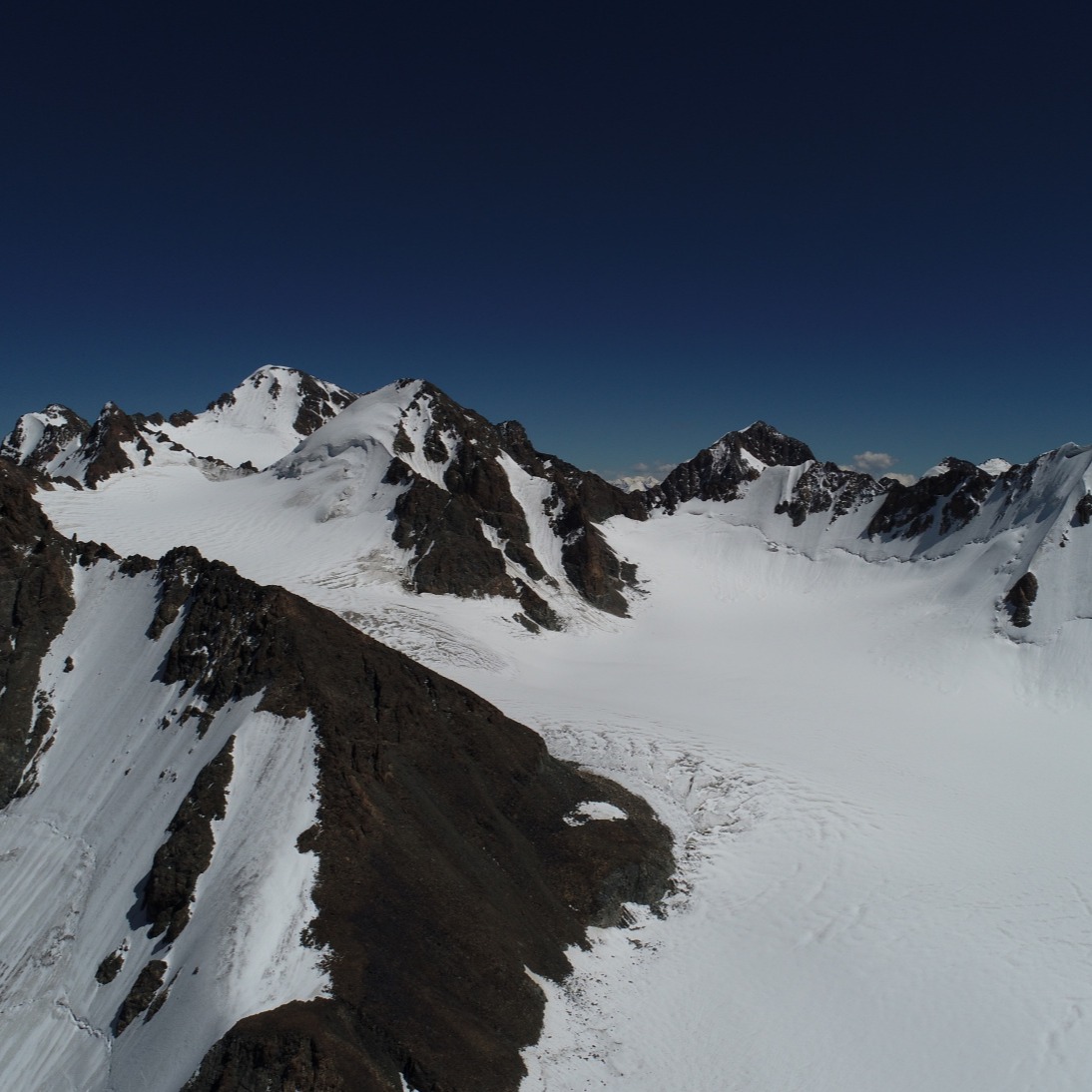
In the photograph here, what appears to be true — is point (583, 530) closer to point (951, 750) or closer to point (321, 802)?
point (951, 750)

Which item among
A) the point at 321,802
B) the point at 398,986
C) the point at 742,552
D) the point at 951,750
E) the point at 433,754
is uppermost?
the point at 742,552

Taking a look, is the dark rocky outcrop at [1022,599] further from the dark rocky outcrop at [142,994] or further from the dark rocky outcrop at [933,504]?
the dark rocky outcrop at [142,994]

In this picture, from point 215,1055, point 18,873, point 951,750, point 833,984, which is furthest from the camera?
point 951,750

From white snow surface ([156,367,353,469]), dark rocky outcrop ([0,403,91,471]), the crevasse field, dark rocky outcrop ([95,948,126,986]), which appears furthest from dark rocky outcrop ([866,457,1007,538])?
dark rocky outcrop ([0,403,91,471])

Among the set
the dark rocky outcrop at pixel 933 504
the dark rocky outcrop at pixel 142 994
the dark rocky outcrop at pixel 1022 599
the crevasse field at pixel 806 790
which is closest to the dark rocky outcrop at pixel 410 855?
the crevasse field at pixel 806 790

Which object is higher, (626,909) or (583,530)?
(583,530)

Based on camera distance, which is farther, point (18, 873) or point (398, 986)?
point (18, 873)

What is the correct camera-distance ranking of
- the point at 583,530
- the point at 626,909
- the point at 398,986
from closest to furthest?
the point at 398,986, the point at 626,909, the point at 583,530

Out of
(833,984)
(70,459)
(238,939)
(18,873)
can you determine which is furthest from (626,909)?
(70,459)
